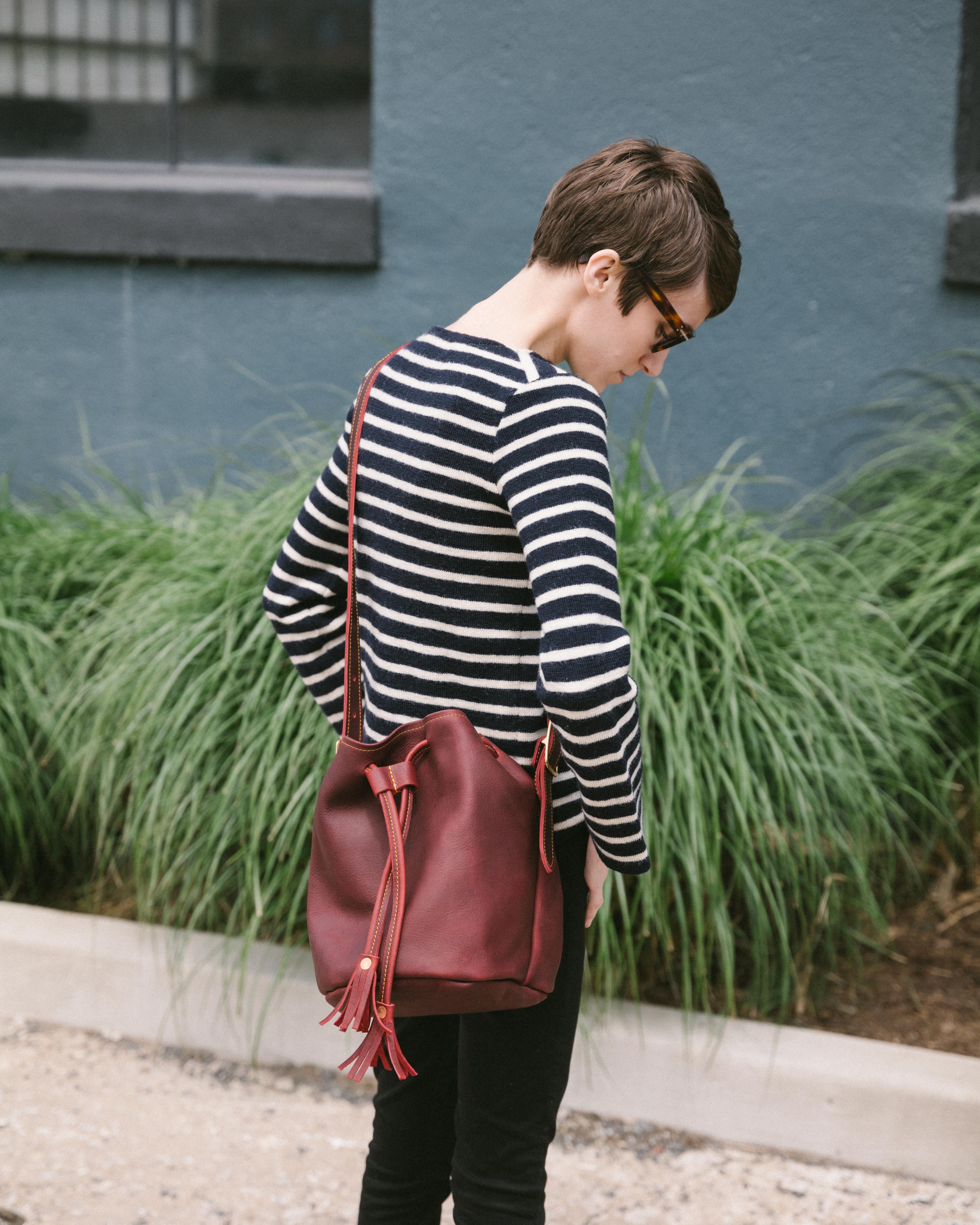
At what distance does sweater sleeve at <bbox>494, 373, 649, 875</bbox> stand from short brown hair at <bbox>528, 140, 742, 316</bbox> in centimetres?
20

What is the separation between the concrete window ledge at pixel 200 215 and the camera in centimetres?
399

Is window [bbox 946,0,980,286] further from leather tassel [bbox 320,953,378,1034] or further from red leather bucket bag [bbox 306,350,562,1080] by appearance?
leather tassel [bbox 320,953,378,1034]

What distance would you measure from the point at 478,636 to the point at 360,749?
196 mm

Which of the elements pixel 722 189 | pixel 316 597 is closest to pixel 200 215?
pixel 722 189

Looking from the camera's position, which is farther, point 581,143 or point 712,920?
point 581,143

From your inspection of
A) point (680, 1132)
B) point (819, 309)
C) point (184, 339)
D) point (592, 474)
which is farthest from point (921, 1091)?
point (184, 339)

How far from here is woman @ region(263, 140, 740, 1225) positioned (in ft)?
4.16

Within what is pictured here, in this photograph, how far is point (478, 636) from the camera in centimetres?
140

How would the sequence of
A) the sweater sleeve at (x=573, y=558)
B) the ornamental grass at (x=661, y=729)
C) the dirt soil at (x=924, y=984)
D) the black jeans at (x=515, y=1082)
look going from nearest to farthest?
the sweater sleeve at (x=573, y=558), the black jeans at (x=515, y=1082), the ornamental grass at (x=661, y=729), the dirt soil at (x=924, y=984)

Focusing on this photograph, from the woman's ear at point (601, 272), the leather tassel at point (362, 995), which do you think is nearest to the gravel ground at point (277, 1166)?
the leather tassel at point (362, 995)

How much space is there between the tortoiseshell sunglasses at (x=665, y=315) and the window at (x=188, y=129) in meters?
2.74

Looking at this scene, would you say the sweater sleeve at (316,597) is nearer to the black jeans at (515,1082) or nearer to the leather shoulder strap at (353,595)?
the leather shoulder strap at (353,595)

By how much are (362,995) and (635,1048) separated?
4.68 feet

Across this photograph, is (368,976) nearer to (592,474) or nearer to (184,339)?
(592,474)
